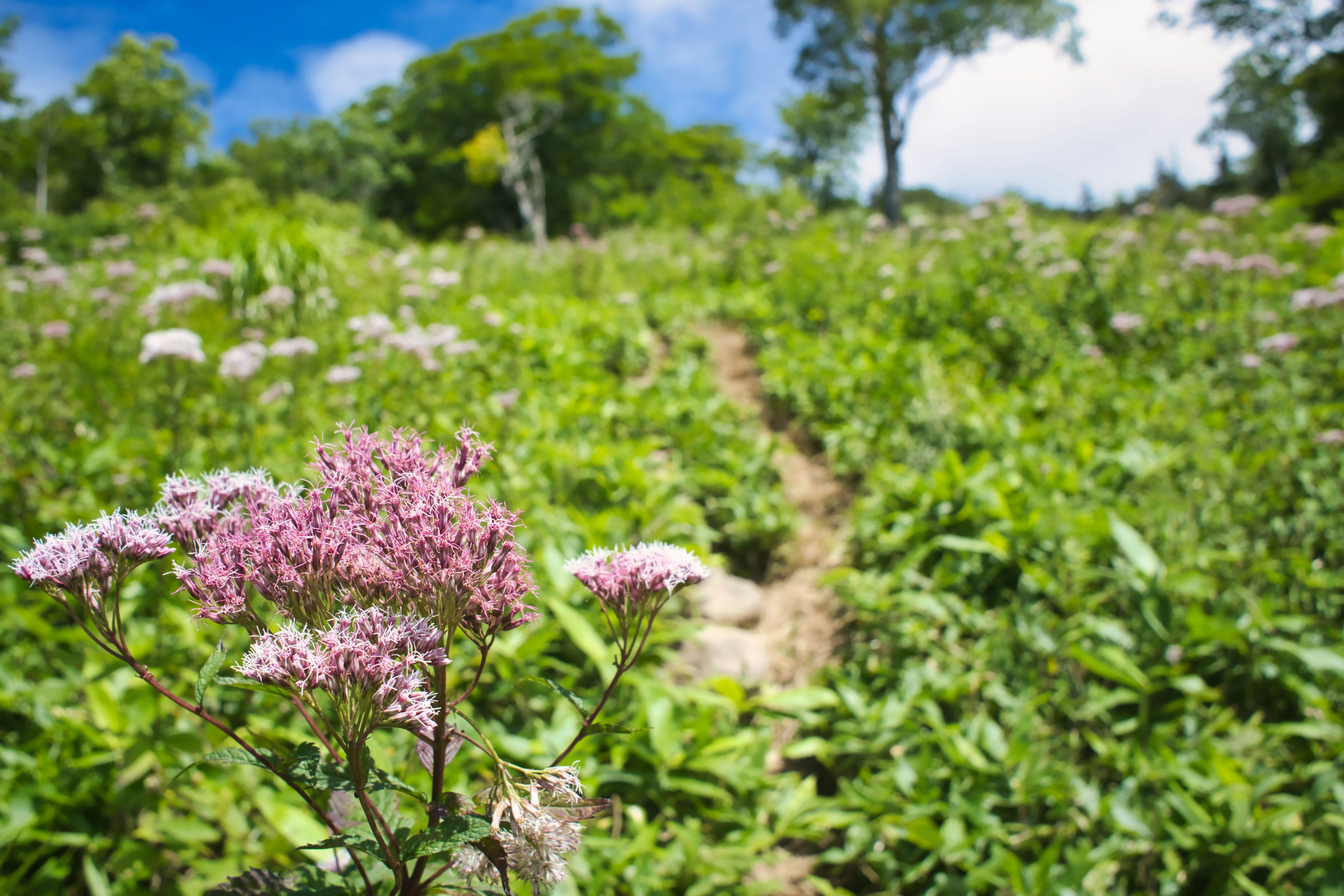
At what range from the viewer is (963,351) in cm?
620

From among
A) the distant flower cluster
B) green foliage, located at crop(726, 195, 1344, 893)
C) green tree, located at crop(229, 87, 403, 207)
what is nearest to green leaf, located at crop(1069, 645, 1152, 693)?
green foliage, located at crop(726, 195, 1344, 893)

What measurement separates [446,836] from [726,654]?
2.82m

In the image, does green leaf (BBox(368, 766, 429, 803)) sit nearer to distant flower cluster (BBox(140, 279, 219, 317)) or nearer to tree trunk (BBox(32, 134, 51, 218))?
distant flower cluster (BBox(140, 279, 219, 317))

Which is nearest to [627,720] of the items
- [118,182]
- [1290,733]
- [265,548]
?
[265,548]

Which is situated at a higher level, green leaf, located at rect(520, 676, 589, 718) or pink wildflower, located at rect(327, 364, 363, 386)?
pink wildflower, located at rect(327, 364, 363, 386)

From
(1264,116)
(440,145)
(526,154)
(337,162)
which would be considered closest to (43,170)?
(337,162)

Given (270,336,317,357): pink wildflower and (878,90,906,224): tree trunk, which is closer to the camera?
(270,336,317,357): pink wildflower

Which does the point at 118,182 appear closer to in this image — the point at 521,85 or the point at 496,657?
the point at 521,85

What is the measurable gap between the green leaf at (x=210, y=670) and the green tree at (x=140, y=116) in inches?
1948

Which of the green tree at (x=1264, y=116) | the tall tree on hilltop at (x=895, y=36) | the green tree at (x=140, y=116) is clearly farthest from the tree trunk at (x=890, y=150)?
the green tree at (x=140, y=116)

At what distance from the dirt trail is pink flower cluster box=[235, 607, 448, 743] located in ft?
9.36

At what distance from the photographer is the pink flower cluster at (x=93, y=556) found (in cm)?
71

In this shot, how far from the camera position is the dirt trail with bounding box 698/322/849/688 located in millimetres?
3602

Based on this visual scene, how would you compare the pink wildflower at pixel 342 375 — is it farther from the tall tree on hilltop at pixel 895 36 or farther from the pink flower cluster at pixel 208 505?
the tall tree on hilltop at pixel 895 36
